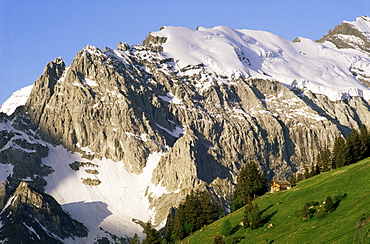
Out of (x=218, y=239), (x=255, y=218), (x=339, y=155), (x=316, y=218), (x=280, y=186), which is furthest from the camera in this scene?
(x=339, y=155)

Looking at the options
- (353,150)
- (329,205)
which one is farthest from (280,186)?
(329,205)

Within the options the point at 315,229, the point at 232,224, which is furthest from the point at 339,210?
the point at 232,224

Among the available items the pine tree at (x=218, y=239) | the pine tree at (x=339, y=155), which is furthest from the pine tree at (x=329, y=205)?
the pine tree at (x=339, y=155)

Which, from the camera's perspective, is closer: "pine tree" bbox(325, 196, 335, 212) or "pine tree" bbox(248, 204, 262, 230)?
"pine tree" bbox(325, 196, 335, 212)

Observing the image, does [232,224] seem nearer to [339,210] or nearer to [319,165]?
[339,210]

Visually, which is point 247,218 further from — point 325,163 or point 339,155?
point 325,163

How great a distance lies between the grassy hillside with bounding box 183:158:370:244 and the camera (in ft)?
361

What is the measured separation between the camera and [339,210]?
119562 millimetres

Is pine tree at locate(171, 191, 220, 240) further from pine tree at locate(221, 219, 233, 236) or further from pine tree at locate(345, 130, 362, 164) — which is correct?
pine tree at locate(345, 130, 362, 164)

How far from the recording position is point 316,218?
121 metres

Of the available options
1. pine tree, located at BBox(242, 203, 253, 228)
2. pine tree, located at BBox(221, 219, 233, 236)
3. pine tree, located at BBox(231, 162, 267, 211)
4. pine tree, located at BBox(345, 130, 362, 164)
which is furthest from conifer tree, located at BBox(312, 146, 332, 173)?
pine tree, located at BBox(221, 219, 233, 236)

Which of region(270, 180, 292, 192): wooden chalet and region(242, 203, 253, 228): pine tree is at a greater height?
region(270, 180, 292, 192): wooden chalet

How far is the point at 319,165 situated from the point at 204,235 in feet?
175

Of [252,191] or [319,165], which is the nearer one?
[252,191]
